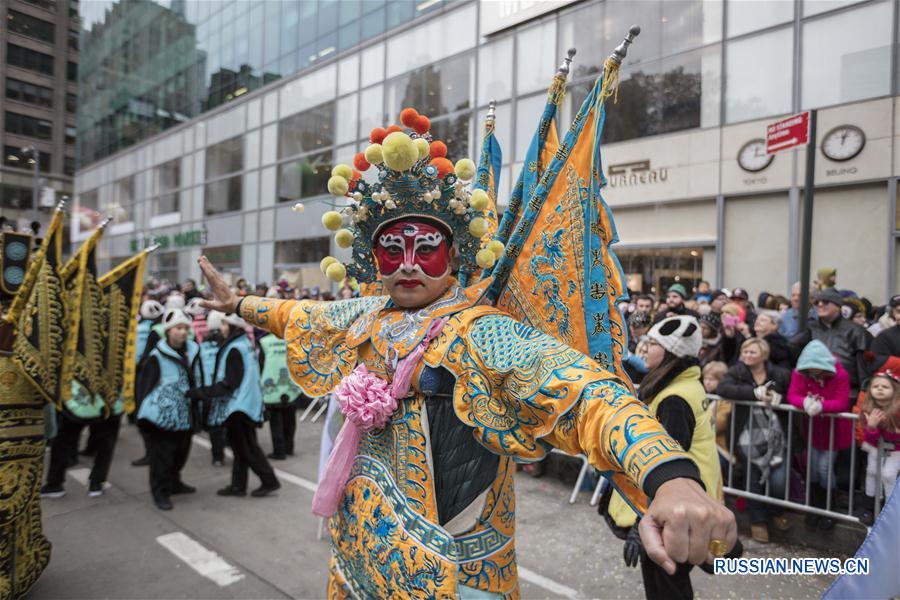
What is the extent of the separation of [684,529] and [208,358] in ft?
18.4

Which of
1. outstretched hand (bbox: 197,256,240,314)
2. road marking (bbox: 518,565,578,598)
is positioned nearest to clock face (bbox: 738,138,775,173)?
road marking (bbox: 518,565,578,598)

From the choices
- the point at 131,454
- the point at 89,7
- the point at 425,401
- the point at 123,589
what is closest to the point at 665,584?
the point at 425,401

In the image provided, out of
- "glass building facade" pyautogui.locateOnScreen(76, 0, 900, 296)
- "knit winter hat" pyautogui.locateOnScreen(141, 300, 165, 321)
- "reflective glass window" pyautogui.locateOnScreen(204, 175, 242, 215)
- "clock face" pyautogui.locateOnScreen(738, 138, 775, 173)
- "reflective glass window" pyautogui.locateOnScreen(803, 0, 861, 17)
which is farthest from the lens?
"reflective glass window" pyautogui.locateOnScreen(204, 175, 242, 215)

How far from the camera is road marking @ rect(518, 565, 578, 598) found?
3720 mm

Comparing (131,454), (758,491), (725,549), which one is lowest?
(131,454)

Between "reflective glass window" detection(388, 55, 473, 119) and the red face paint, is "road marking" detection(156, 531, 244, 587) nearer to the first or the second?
the red face paint

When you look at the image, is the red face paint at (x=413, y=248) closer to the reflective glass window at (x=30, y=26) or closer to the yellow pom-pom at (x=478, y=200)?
the yellow pom-pom at (x=478, y=200)

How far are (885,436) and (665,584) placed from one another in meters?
2.18

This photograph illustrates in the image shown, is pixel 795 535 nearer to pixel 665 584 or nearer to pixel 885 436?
pixel 885 436

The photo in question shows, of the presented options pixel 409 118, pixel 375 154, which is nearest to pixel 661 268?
pixel 409 118

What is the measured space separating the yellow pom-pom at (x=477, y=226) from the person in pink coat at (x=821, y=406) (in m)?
3.31

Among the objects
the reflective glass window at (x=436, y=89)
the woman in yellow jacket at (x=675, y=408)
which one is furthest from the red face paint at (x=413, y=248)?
the reflective glass window at (x=436, y=89)

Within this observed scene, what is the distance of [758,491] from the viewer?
4.52 meters

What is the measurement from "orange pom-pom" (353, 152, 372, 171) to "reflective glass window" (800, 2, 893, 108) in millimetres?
9252
